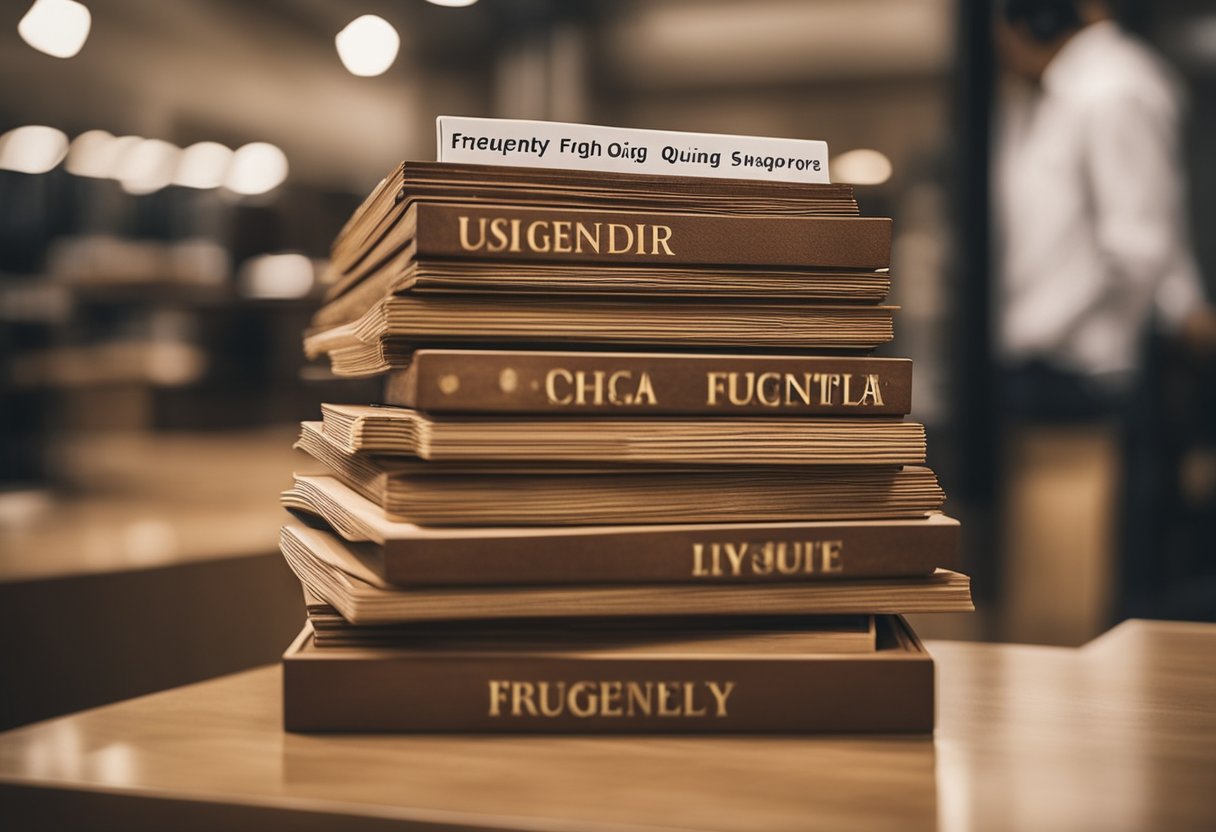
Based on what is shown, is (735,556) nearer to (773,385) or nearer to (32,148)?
(773,385)

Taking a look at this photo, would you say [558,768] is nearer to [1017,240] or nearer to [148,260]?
[1017,240]

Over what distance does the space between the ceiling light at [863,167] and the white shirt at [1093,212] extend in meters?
0.51

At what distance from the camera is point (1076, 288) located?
3.34m

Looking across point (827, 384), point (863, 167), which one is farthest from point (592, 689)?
point (863, 167)

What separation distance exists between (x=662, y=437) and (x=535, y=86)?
4.16 metres

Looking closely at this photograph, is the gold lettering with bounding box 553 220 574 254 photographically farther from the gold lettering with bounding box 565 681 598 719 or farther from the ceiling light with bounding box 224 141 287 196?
the ceiling light with bounding box 224 141 287 196

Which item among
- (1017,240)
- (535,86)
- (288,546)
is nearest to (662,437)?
(288,546)

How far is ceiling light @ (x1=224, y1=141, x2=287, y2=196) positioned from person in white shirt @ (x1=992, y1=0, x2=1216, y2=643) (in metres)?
2.24

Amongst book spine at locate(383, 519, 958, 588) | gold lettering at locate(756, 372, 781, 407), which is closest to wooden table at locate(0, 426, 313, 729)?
book spine at locate(383, 519, 958, 588)

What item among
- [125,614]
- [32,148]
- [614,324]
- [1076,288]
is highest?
[32,148]

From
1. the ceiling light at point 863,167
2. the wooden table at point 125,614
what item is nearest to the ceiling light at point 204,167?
the ceiling light at point 863,167

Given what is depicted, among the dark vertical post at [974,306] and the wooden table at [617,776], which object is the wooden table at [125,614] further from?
the dark vertical post at [974,306]

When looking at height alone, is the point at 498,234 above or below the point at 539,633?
above

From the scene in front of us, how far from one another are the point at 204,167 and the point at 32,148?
2.01ft
